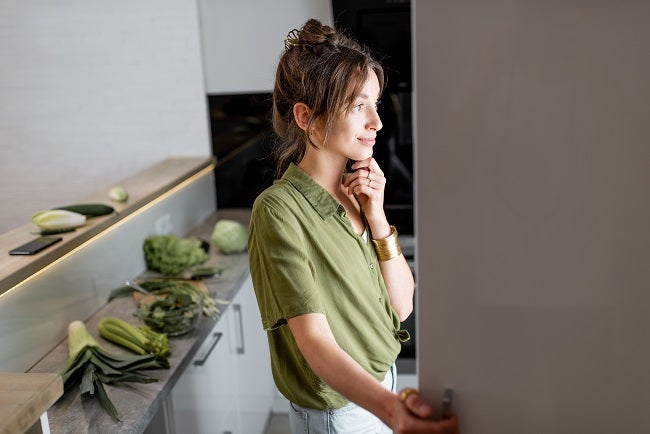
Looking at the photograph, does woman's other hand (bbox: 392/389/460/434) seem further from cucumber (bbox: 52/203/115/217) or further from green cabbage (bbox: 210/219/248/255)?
green cabbage (bbox: 210/219/248/255)

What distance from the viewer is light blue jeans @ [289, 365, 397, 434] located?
1.18 m

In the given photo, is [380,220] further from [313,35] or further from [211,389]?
[211,389]

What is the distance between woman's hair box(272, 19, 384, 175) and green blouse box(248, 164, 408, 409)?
0.40 feet

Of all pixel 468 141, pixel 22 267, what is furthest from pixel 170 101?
pixel 468 141

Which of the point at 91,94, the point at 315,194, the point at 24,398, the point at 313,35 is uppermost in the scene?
the point at 313,35

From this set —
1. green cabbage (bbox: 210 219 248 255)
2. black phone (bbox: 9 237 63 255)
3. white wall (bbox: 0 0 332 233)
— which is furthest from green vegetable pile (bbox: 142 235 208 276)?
white wall (bbox: 0 0 332 233)

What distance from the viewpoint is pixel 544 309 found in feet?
2.18

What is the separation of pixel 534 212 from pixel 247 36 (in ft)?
7.98

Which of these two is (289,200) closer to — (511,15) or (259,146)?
(511,15)

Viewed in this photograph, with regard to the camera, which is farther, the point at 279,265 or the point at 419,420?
the point at 279,265

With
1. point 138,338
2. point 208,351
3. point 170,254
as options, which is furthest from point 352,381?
point 170,254

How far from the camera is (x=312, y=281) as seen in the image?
3.34 ft

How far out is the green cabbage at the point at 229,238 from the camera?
250cm

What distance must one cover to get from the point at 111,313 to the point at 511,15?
1691mm
